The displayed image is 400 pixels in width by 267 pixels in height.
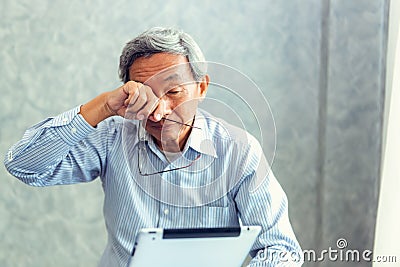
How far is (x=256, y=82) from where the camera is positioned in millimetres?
2328

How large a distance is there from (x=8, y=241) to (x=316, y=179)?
106 cm

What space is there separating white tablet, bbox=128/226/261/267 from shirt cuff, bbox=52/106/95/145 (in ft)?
1.05

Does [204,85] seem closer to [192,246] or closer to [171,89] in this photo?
[171,89]

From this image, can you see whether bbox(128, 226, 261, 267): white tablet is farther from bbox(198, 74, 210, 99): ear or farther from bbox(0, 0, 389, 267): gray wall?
bbox(0, 0, 389, 267): gray wall

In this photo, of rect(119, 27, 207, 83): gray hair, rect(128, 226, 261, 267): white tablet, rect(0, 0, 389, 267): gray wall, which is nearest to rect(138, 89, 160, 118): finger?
rect(119, 27, 207, 83): gray hair

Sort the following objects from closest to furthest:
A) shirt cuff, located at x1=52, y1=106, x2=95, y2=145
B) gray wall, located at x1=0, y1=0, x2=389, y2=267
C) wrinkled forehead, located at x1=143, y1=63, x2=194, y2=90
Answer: wrinkled forehead, located at x1=143, y1=63, x2=194, y2=90
shirt cuff, located at x1=52, y1=106, x2=95, y2=145
gray wall, located at x1=0, y1=0, x2=389, y2=267

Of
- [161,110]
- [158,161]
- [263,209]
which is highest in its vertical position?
[161,110]

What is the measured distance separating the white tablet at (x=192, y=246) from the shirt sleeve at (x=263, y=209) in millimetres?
175

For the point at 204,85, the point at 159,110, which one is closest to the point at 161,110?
the point at 159,110

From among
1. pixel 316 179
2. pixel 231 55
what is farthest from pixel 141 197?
pixel 316 179

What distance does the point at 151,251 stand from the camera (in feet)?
4.12

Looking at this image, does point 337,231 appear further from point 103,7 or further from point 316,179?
point 103,7

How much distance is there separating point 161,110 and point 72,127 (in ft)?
0.72

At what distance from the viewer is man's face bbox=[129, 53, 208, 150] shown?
136 cm
